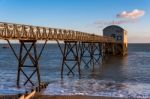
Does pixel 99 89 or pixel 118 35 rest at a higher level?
pixel 118 35

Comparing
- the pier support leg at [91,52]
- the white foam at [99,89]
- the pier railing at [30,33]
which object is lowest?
the white foam at [99,89]

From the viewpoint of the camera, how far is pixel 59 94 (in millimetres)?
26734

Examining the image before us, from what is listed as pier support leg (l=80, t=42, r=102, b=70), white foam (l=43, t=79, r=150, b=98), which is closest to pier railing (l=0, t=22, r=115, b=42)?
white foam (l=43, t=79, r=150, b=98)

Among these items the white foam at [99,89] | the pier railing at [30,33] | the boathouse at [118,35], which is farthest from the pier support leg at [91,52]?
the boathouse at [118,35]

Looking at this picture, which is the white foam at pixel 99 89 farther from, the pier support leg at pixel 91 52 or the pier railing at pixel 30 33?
the pier support leg at pixel 91 52

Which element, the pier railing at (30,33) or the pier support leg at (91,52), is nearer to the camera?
the pier railing at (30,33)

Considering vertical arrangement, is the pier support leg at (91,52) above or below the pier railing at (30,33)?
below

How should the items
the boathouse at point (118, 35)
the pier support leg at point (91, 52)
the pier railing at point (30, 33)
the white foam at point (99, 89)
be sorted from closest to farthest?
the pier railing at point (30, 33) < the white foam at point (99, 89) < the pier support leg at point (91, 52) < the boathouse at point (118, 35)

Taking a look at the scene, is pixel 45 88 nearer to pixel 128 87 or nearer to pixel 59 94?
pixel 59 94

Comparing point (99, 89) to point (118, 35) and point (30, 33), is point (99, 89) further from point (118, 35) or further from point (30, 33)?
point (118, 35)

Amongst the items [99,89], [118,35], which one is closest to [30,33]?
[99,89]

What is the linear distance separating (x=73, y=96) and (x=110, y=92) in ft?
13.2

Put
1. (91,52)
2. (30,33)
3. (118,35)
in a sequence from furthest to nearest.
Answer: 1. (118,35)
2. (91,52)
3. (30,33)

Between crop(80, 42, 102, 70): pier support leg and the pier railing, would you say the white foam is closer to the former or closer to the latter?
the pier railing
